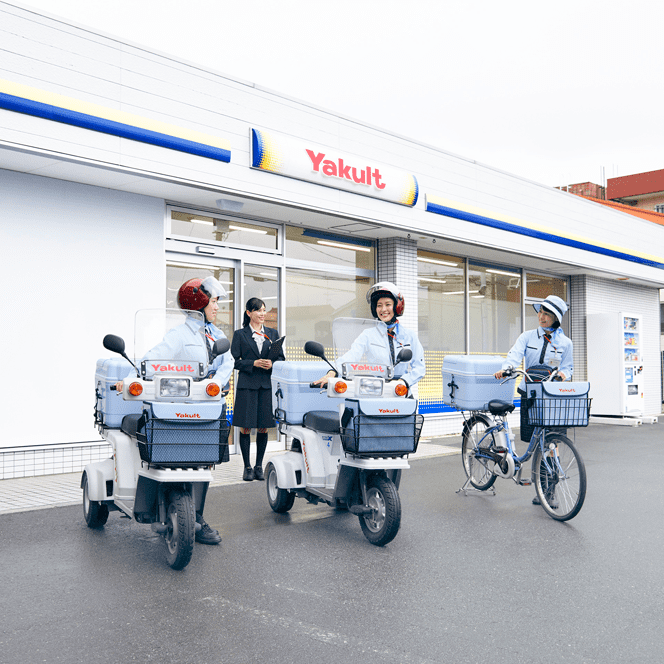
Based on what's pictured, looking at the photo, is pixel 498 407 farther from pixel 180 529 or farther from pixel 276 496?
pixel 180 529

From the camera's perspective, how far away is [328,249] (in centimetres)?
1091

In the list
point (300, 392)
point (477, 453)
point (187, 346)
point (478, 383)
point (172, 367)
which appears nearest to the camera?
point (172, 367)

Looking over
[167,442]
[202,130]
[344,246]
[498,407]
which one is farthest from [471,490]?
[344,246]

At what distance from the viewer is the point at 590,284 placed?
16.5 metres

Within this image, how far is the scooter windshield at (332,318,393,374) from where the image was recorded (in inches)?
211

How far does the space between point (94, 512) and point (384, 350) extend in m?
2.54

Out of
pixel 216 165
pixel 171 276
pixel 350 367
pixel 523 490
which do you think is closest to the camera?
pixel 350 367

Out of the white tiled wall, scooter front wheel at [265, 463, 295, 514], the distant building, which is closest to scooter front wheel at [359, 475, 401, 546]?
scooter front wheel at [265, 463, 295, 514]

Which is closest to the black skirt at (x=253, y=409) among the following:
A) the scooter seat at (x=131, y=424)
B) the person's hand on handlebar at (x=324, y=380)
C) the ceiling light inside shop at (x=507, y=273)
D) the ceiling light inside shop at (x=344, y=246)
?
the person's hand on handlebar at (x=324, y=380)

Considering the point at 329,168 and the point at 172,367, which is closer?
the point at 172,367

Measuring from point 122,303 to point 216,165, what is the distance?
6.48ft

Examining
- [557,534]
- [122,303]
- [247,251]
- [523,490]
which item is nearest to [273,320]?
[247,251]

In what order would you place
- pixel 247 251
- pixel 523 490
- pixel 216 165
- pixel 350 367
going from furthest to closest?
pixel 247 251, pixel 216 165, pixel 523 490, pixel 350 367

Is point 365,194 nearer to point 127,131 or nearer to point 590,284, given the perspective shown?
point 127,131
